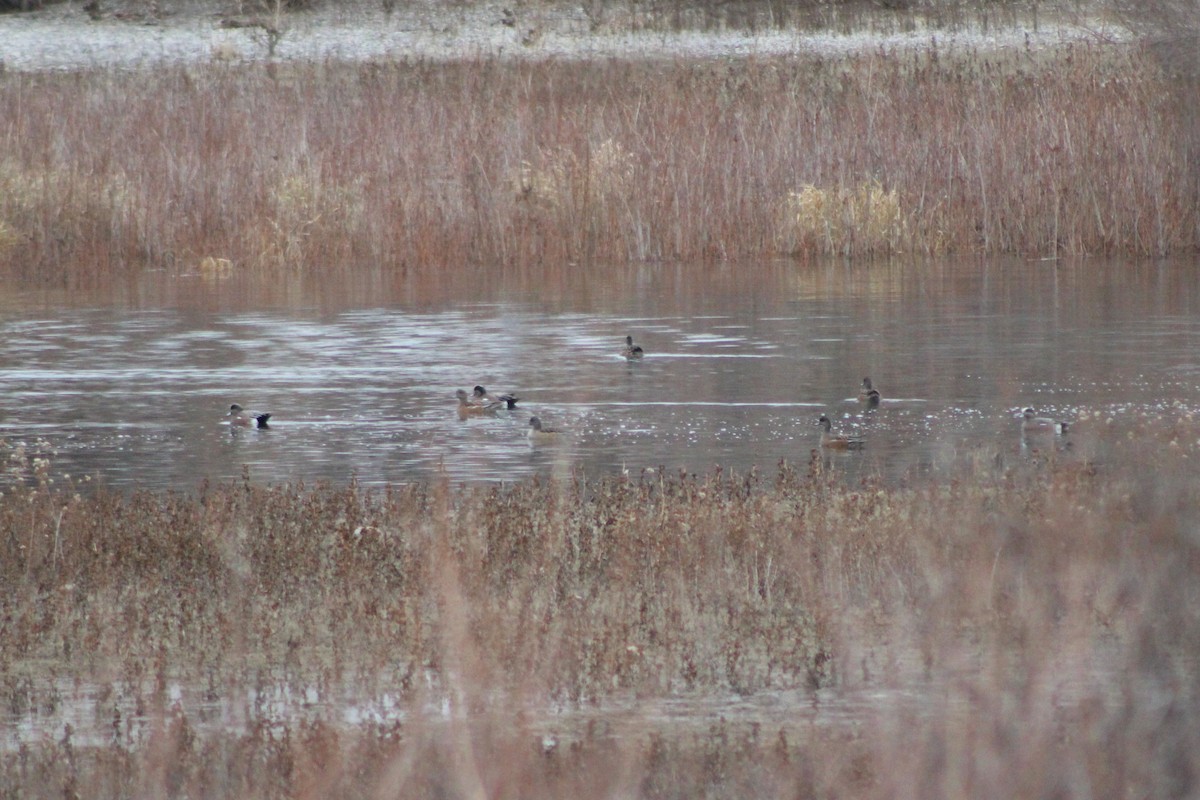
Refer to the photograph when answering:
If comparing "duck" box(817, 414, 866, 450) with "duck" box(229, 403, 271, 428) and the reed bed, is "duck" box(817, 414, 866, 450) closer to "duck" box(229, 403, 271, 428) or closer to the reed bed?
"duck" box(229, 403, 271, 428)

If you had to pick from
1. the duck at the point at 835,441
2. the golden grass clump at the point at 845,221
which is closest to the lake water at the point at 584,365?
the duck at the point at 835,441

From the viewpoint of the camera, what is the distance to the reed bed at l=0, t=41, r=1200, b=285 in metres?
23.5

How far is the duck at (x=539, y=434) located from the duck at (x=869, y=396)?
203 centimetres

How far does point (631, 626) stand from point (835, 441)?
4106mm

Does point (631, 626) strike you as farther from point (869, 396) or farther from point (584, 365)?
point (584, 365)

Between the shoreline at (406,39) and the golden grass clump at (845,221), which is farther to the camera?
the shoreline at (406,39)

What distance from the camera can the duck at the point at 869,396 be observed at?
41.4ft

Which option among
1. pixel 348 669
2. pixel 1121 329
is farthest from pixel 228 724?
pixel 1121 329

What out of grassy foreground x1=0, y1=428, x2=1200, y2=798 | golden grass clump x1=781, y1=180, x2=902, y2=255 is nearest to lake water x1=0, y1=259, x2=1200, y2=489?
golden grass clump x1=781, y1=180, x2=902, y2=255

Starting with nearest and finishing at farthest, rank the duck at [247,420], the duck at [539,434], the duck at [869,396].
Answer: the duck at [539,434] < the duck at [247,420] < the duck at [869,396]

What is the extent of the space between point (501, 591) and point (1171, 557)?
305 centimetres

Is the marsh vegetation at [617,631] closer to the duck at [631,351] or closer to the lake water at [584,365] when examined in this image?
the lake water at [584,365]

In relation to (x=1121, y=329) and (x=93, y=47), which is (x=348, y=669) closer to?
(x=1121, y=329)

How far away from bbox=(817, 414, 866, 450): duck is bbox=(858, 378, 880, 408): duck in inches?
51.3
